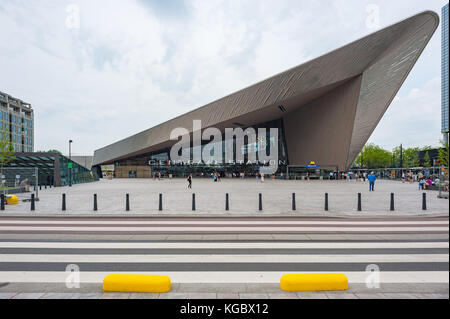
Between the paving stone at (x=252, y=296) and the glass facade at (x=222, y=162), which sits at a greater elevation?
the glass facade at (x=222, y=162)

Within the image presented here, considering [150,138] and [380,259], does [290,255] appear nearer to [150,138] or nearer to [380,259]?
[380,259]

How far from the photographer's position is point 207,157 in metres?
49.6

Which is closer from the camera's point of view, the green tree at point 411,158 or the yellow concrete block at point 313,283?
the yellow concrete block at point 313,283

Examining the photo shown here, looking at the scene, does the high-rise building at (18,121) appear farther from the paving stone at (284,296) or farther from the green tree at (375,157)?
the green tree at (375,157)

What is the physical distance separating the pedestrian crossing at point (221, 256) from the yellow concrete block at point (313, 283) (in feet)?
1.16

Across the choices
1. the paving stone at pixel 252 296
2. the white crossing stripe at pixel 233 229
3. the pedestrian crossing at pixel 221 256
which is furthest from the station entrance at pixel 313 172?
the paving stone at pixel 252 296

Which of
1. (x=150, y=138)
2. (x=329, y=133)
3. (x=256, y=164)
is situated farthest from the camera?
(x=256, y=164)

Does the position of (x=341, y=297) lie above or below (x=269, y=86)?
below

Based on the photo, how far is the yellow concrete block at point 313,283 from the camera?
349 cm

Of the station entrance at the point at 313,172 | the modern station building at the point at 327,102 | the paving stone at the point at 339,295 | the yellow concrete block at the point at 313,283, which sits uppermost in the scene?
the modern station building at the point at 327,102

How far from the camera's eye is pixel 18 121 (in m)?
78.2
